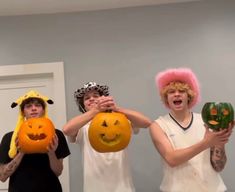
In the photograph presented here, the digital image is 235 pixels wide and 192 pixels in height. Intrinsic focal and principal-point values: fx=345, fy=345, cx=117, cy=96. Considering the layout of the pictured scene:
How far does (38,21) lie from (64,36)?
25cm

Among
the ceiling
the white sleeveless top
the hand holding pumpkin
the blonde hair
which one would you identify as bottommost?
the white sleeveless top

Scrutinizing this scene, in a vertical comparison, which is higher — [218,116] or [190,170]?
[218,116]

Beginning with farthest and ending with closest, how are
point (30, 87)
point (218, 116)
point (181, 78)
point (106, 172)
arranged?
1. point (30, 87)
2. point (181, 78)
3. point (106, 172)
4. point (218, 116)

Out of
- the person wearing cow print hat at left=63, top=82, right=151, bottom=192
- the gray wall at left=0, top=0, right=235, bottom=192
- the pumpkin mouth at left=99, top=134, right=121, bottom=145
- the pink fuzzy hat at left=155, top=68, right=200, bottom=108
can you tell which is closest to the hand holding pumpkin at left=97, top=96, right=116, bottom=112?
the person wearing cow print hat at left=63, top=82, right=151, bottom=192

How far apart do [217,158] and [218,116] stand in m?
0.30

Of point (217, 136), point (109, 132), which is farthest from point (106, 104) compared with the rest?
point (217, 136)

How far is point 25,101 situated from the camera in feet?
6.48

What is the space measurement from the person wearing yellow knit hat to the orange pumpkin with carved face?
0.04m

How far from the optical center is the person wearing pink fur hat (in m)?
1.81

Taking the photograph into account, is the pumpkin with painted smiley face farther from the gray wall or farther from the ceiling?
the ceiling

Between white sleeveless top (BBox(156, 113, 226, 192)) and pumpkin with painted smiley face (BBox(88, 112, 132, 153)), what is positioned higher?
pumpkin with painted smiley face (BBox(88, 112, 132, 153))

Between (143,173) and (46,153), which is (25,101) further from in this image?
(143,173)

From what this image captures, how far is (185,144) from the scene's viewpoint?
6.21 ft

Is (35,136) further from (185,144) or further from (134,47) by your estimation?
(134,47)
